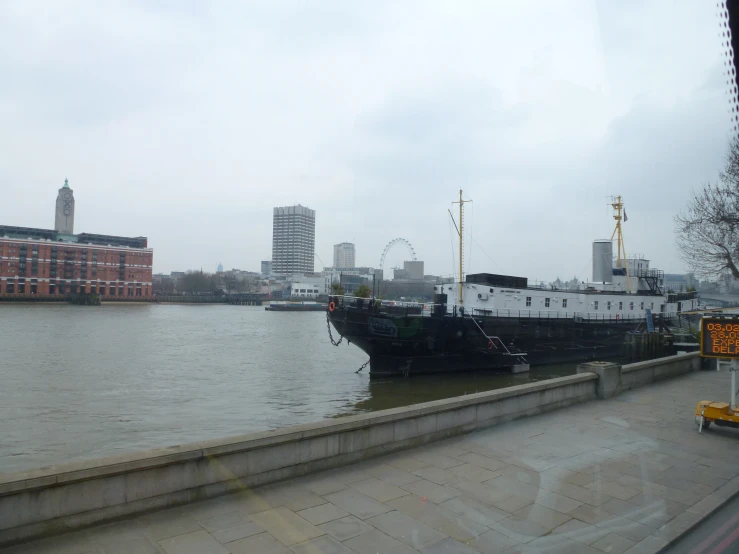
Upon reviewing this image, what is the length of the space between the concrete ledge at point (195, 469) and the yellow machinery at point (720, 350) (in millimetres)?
4863

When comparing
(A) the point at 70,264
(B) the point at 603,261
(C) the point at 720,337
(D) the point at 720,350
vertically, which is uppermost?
(A) the point at 70,264

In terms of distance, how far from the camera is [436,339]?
2573cm

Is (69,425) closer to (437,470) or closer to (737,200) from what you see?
(437,470)

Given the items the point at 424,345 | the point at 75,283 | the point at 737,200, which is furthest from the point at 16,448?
the point at 75,283

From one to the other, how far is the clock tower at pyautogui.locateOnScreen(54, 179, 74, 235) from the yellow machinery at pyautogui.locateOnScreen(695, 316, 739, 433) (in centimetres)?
17474

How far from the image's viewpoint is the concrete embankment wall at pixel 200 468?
14.4 feet

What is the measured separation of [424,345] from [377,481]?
768 inches

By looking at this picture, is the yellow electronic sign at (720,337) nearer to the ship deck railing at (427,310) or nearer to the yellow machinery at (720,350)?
the yellow machinery at (720,350)

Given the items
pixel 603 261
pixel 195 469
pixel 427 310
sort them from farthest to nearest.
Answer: pixel 603 261, pixel 427 310, pixel 195 469

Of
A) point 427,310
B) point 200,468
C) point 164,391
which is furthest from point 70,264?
point 200,468

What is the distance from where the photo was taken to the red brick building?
110 meters

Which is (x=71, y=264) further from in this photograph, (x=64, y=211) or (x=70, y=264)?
(x=64, y=211)

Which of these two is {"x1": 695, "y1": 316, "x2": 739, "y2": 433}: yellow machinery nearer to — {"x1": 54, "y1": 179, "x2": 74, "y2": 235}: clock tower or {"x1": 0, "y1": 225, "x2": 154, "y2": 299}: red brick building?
{"x1": 0, "y1": 225, "x2": 154, "y2": 299}: red brick building

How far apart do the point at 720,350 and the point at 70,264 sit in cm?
13251
